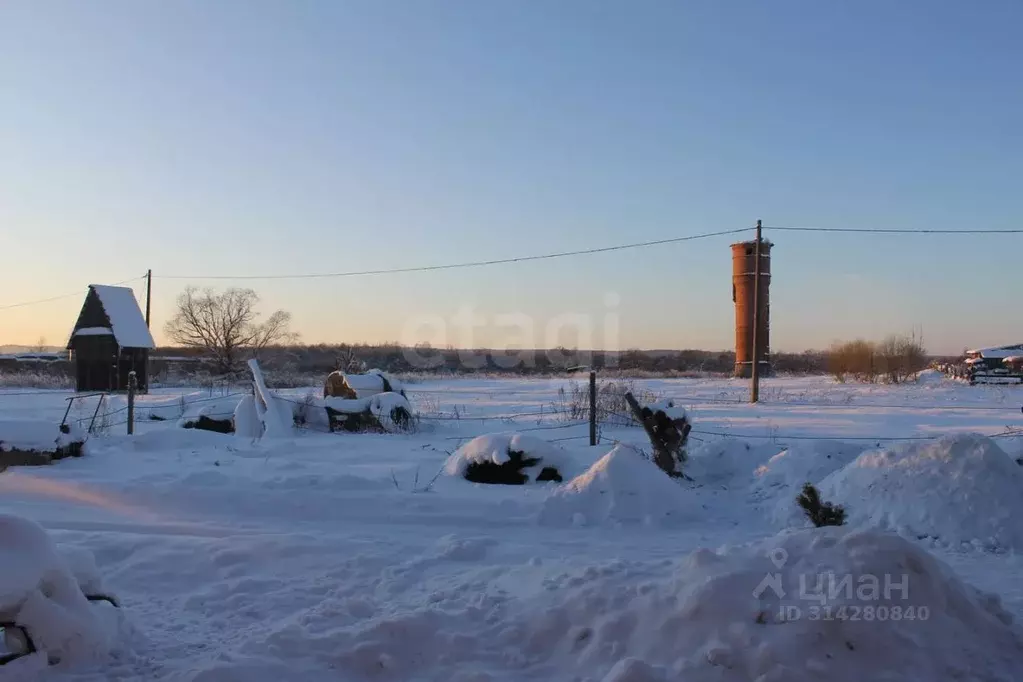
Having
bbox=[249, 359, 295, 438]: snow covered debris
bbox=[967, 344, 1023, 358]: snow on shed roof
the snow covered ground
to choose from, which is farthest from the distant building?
bbox=[249, 359, 295, 438]: snow covered debris

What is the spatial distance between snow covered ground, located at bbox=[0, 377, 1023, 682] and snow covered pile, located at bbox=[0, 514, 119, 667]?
0.31 ft

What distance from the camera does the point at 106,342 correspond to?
3127 centimetres

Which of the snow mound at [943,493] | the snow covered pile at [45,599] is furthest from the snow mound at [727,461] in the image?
the snow covered pile at [45,599]

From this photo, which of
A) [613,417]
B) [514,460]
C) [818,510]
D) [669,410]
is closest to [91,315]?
[613,417]

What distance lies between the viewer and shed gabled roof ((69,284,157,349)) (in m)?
30.9

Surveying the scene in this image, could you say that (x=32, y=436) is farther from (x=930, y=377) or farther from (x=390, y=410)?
(x=930, y=377)

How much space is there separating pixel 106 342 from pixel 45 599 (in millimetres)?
31326

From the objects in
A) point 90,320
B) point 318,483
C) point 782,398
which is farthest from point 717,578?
point 90,320

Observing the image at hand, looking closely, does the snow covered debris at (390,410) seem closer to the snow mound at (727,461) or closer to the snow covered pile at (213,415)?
the snow covered pile at (213,415)

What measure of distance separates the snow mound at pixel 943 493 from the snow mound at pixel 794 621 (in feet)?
8.10

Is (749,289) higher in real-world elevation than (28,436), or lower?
higher

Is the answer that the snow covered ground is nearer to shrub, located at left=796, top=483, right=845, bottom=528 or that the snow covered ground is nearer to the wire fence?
shrub, located at left=796, top=483, right=845, bottom=528

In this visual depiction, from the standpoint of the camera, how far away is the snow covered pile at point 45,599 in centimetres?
351

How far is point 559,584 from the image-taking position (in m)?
4.81
